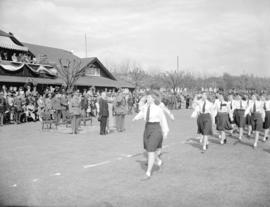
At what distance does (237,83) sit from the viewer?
9175 centimetres

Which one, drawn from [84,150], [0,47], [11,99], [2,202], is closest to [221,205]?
[2,202]

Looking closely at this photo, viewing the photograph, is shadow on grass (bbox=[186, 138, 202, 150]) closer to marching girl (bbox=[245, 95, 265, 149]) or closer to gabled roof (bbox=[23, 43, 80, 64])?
marching girl (bbox=[245, 95, 265, 149])

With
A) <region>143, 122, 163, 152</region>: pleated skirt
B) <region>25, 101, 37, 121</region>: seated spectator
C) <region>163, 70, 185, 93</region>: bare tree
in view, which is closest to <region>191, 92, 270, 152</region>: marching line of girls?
<region>143, 122, 163, 152</region>: pleated skirt

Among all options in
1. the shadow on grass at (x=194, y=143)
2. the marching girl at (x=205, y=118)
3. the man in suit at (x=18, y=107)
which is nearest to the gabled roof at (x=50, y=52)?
the man in suit at (x=18, y=107)

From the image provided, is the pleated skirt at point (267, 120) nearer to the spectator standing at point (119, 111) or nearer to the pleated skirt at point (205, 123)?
the pleated skirt at point (205, 123)

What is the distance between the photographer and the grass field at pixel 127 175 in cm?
534

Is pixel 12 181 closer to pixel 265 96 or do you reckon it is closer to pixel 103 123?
pixel 103 123

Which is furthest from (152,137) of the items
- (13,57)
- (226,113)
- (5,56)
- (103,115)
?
(13,57)

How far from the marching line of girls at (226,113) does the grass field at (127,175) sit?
658 mm

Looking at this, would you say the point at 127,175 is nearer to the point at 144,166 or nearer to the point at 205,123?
the point at 144,166

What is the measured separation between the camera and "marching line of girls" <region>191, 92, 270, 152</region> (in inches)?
395

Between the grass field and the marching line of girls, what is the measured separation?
658 mm

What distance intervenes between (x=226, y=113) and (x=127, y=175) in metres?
5.94

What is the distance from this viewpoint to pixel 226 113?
37.7ft
